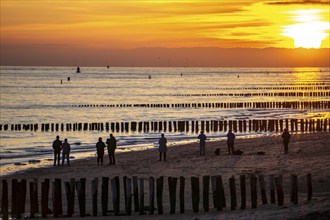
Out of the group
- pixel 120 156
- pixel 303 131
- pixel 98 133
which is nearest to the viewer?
pixel 120 156

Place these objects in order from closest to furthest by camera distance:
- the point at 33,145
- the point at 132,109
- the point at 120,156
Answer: the point at 120,156 → the point at 33,145 → the point at 132,109

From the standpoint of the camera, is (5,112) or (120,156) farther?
(5,112)

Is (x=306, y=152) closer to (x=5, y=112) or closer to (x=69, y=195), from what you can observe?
(x=69, y=195)

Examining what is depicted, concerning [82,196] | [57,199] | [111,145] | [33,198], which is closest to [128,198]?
[82,196]

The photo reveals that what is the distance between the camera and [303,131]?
4884 centimetres

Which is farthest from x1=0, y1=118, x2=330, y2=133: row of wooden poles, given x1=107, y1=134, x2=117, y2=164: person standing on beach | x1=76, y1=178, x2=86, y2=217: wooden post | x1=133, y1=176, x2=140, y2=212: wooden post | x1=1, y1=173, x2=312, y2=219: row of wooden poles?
x1=76, y1=178, x2=86, y2=217: wooden post

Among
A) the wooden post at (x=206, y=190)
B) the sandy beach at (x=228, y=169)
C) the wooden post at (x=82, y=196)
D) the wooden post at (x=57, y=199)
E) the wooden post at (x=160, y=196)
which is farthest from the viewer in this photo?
the wooden post at (x=57, y=199)

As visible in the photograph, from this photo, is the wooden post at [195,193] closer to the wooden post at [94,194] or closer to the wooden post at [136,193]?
the wooden post at [136,193]

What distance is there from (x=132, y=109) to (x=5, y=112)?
57.6ft

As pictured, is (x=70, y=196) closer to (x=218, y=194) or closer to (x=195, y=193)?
(x=195, y=193)

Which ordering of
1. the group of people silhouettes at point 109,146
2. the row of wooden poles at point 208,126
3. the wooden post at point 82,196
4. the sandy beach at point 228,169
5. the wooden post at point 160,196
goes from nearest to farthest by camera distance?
the sandy beach at point 228,169 → the wooden post at point 160,196 → the wooden post at point 82,196 → the group of people silhouettes at point 109,146 → the row of wooden poles at point 208,126

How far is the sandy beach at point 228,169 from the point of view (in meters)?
17.0

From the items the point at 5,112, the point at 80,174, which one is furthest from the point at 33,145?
the point at 5,112

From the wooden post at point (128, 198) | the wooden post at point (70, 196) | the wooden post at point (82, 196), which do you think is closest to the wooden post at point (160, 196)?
the wooden post at point (128, 198)
